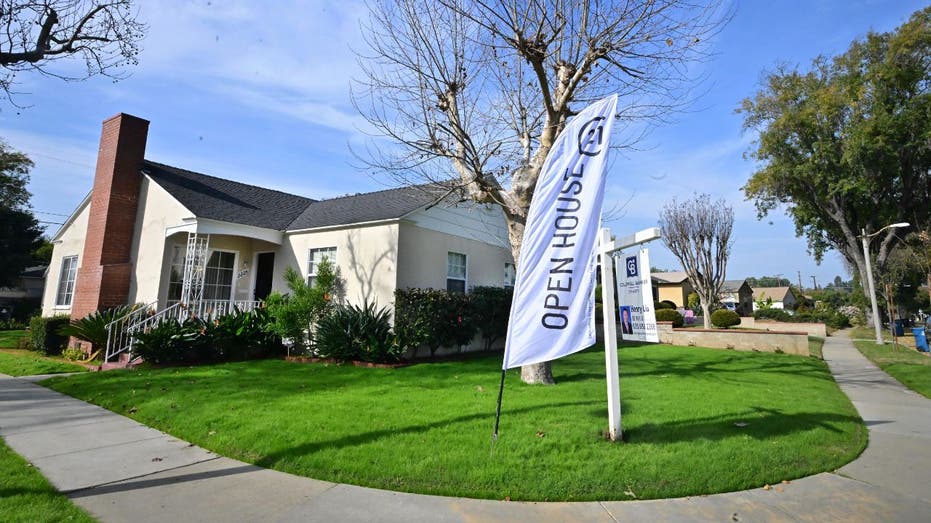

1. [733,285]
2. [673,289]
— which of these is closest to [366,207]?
[673,289]

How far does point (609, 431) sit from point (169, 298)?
13.0 meters

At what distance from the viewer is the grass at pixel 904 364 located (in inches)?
391

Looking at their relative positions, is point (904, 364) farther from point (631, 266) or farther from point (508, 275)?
point (631, 266)

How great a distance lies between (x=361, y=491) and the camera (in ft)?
12.0

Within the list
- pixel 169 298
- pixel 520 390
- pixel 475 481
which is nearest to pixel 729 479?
pixel 475 481

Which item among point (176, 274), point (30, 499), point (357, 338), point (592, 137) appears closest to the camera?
point (30, 499)

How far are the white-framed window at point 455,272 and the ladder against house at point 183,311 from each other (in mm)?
5608

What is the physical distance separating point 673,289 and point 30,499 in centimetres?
5099

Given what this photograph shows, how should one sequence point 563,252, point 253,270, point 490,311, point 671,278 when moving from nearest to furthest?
point 563,252
point 490,311
point 253,270
point 671,278

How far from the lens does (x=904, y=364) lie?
42.7ft

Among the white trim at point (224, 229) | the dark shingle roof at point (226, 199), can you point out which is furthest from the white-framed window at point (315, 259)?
the dark shingle roof at point (226, 199)

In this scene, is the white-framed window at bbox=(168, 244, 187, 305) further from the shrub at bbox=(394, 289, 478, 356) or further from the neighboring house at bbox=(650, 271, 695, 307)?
the neighboring house at bbox=(650, 271, 695, 307)

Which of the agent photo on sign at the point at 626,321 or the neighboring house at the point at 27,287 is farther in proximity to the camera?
the neighboring house at the point at 27,287

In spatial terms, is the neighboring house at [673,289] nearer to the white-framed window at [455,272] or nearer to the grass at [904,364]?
the grass at [904,364]
